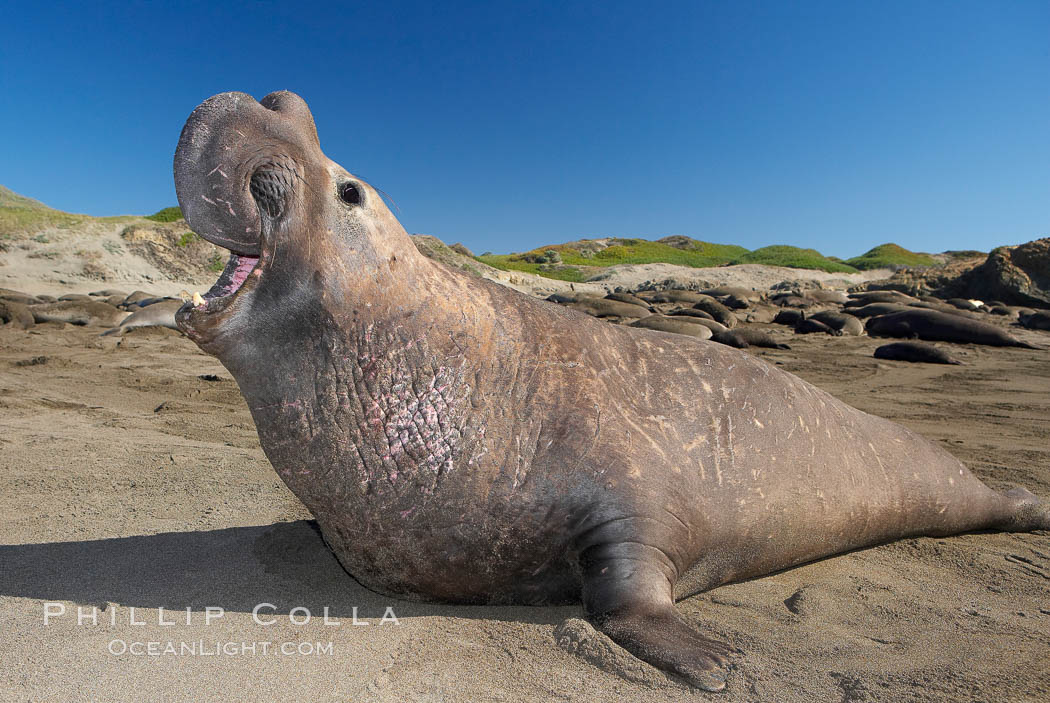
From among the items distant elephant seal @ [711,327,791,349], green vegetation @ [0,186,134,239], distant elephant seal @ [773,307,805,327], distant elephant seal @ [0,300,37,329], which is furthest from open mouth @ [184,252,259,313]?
green vegetation @ [0,186,134,239]

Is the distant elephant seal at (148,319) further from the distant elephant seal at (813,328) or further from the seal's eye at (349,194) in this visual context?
the distant elephant seal at (813,328)

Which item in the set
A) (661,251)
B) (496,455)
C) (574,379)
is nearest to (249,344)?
(496,455)

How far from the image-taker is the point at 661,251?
4769 cm

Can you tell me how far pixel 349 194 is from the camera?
2.15 metres

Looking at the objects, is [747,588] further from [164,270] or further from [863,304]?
[164,270]

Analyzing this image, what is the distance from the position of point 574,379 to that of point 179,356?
711 centimetres

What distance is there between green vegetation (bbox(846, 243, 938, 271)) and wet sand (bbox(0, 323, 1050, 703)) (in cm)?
4614

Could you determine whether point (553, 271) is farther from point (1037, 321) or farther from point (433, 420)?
point (433, 420)

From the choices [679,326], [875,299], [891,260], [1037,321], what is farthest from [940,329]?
[891,260]

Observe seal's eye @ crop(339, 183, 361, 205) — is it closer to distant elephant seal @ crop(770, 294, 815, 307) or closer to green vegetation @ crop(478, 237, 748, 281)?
distant elephant seal @ crop(770, 294, 815, 307)

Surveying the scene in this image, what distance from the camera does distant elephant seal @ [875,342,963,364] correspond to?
8.82 metres

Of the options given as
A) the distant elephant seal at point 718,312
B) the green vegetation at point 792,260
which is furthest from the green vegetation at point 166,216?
the green vegetation at point 792,260

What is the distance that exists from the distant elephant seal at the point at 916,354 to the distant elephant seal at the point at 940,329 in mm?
2186

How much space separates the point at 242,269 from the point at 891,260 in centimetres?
5325
